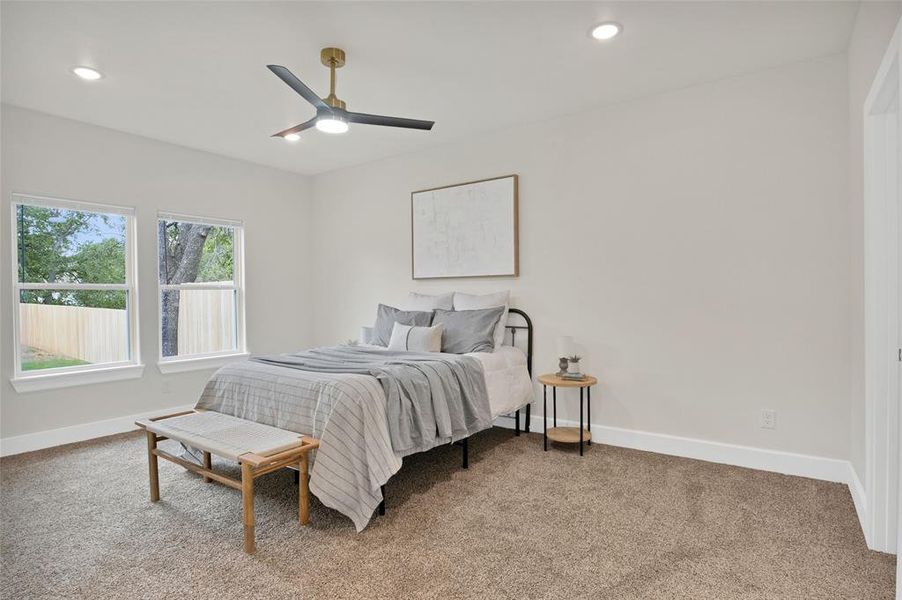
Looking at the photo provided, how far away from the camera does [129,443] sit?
3.94 meters

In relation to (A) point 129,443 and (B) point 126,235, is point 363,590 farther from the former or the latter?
(B) point 126,235

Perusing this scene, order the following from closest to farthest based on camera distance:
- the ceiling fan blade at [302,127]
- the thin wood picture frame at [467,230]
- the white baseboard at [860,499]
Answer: the white baseboard at [860,499], the ceiling fan blade at [302,127], the thin wood picture frame at [467,230]

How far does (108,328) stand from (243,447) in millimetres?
2803

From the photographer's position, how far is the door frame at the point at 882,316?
2162 mm

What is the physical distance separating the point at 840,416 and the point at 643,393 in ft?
3.88

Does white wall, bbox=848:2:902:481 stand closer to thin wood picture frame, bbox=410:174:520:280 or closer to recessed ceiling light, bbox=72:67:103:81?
thin wood picture frame, bbox=410:174:520:280

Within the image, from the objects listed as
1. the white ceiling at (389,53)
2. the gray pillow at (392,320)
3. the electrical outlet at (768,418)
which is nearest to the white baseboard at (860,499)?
the electrical outlet at (768,418)

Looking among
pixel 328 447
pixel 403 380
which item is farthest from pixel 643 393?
pixel 328 447

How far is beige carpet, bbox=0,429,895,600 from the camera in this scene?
1.97 meters

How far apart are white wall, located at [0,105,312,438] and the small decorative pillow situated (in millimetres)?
2270

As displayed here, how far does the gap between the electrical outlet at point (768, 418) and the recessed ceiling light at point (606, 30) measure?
2613mm

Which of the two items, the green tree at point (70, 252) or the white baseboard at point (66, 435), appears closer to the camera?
the white baseboard at point (66, 435)

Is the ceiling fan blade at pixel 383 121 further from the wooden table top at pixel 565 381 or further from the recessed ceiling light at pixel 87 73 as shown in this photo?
the wooden table top at pixel 565 381

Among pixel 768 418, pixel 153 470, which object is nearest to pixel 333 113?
pixel 153 470
